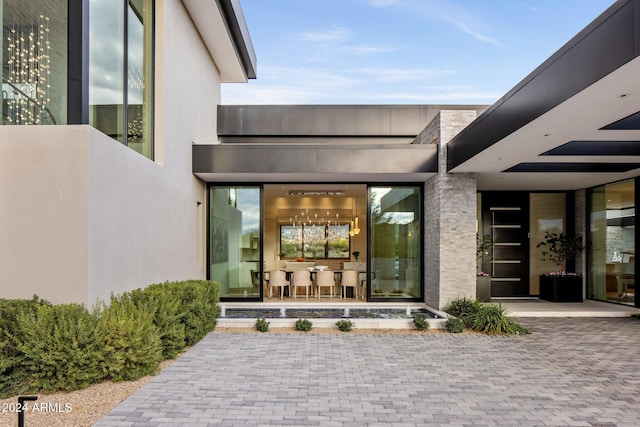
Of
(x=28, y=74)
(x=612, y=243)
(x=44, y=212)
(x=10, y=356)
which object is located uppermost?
(x=28, y=74)

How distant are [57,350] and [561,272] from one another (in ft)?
40.5

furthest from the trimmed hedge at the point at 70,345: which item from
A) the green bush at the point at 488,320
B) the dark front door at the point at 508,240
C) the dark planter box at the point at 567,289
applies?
the dark planter box at the point at 567,289

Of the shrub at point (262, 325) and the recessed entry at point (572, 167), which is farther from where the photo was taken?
the recessed entry at point (572, 167)

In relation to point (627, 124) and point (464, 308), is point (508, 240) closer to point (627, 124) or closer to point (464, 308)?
point (464, 308)

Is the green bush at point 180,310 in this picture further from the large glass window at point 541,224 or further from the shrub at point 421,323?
the large glass window at point 541,224

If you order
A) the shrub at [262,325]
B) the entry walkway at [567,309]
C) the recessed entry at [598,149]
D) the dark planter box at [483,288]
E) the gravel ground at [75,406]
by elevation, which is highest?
the recessed entry at [598,149]

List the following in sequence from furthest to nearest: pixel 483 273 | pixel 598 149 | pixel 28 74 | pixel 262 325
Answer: pixel 483 273 → pixel 262 325 → pixel 598 149 → pixel 28 74

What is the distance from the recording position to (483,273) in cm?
1122

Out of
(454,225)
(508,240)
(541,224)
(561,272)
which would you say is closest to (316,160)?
(454,225)

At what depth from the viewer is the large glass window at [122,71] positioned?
5832 millimetres

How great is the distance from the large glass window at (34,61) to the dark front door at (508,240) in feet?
36.3

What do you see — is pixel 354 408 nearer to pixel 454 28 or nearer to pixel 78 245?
pixel 78 245

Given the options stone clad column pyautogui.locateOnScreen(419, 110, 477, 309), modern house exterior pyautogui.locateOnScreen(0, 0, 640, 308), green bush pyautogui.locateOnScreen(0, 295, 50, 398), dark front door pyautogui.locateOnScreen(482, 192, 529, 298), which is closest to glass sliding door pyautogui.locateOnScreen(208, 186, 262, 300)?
modern house exterior pyautogui.locateOnScreen(0, 0, 640, 308)

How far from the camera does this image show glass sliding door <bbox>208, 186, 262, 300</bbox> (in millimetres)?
10883
